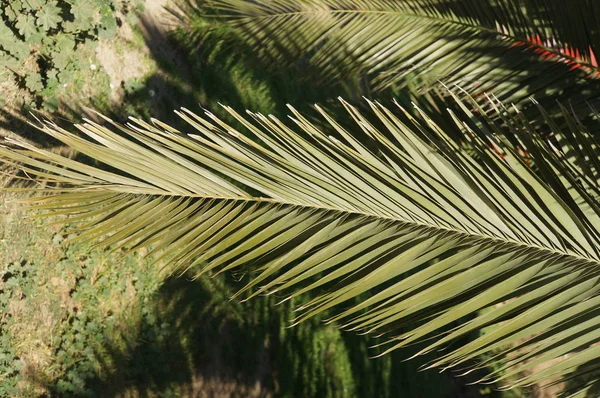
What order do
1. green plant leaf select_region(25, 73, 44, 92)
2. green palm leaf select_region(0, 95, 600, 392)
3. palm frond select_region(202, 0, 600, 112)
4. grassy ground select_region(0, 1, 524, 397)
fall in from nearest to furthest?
1. green palm leaf select_region(0, 95, 600, 392)
2. palm frond select_region(202, 0, 600, 112)
3. grassy ground select_region(0, 1, 524, 397)
4. green plant leaf select_region(25, 73, 44, 92)

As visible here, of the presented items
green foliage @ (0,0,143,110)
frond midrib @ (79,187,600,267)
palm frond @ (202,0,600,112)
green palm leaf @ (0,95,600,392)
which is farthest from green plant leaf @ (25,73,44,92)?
frond midrib @ (79,187,600,267)

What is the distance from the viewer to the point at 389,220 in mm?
2068

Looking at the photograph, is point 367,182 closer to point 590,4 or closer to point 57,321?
point 590,4

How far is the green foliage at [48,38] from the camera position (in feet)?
15.5

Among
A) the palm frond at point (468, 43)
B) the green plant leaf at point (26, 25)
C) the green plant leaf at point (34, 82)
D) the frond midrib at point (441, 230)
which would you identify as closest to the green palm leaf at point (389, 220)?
the frond midrib at point (441, 230)

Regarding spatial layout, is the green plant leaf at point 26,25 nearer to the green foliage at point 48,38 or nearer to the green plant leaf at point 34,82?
the green foliage at point 48,38

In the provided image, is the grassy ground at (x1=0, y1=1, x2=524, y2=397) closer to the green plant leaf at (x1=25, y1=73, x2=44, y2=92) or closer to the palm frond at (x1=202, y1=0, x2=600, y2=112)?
the green plant leaf at (x1=25, y1=73, x2=44, y2=92)

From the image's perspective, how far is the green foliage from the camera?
15.5 feet

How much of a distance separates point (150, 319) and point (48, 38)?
6.78 feet

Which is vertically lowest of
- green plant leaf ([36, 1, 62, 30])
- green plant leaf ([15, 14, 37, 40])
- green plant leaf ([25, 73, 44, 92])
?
green plant leaf ([25, 73, 44, 92])

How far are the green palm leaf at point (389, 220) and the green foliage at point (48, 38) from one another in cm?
297

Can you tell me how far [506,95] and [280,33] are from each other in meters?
1.73

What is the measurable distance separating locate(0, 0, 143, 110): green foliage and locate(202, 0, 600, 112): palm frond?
1613mm

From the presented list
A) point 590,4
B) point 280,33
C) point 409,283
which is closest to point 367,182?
point 409,283
